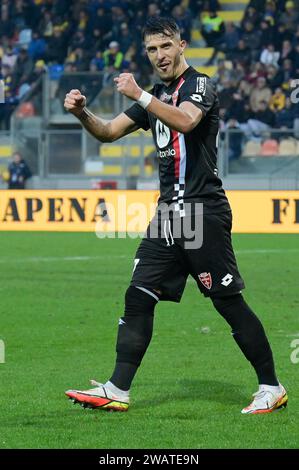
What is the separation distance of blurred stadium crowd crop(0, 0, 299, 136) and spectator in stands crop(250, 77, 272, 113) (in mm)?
22

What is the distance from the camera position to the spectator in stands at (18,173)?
23.6 metres

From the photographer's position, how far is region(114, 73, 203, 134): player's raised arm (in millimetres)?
6066

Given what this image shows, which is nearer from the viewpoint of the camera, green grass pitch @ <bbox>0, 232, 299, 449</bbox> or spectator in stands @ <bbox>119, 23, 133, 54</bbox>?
green grass pitch @ <bbox>0, 232, 299, 449</bbox>

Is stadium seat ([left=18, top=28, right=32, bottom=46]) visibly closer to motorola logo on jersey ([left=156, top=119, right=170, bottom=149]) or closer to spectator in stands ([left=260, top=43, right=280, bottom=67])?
spectator in stands ([left=260, top=43, right=280, bottom=67])

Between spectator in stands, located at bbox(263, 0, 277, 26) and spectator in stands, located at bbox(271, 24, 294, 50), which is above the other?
spectator in stands, located at bbox(263, 0, 277, 26)

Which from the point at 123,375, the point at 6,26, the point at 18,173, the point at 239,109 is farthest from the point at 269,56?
the point at 123,375

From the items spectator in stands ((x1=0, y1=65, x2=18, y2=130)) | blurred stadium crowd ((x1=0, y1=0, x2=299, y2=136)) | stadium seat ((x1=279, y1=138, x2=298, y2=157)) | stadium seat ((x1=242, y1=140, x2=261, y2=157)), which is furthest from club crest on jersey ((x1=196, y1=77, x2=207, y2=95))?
spectator in stands ((x1=0, y1=65, x2=18, y2=130))

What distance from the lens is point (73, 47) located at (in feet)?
98.2

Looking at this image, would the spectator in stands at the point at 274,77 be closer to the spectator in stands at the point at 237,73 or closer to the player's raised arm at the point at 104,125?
the spectator in stands at the point at 237,73

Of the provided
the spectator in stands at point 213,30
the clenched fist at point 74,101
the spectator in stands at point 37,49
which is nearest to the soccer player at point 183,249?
the clenched fist at point 74,101

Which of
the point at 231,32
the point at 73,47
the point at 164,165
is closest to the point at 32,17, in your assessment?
the point at 73,47
